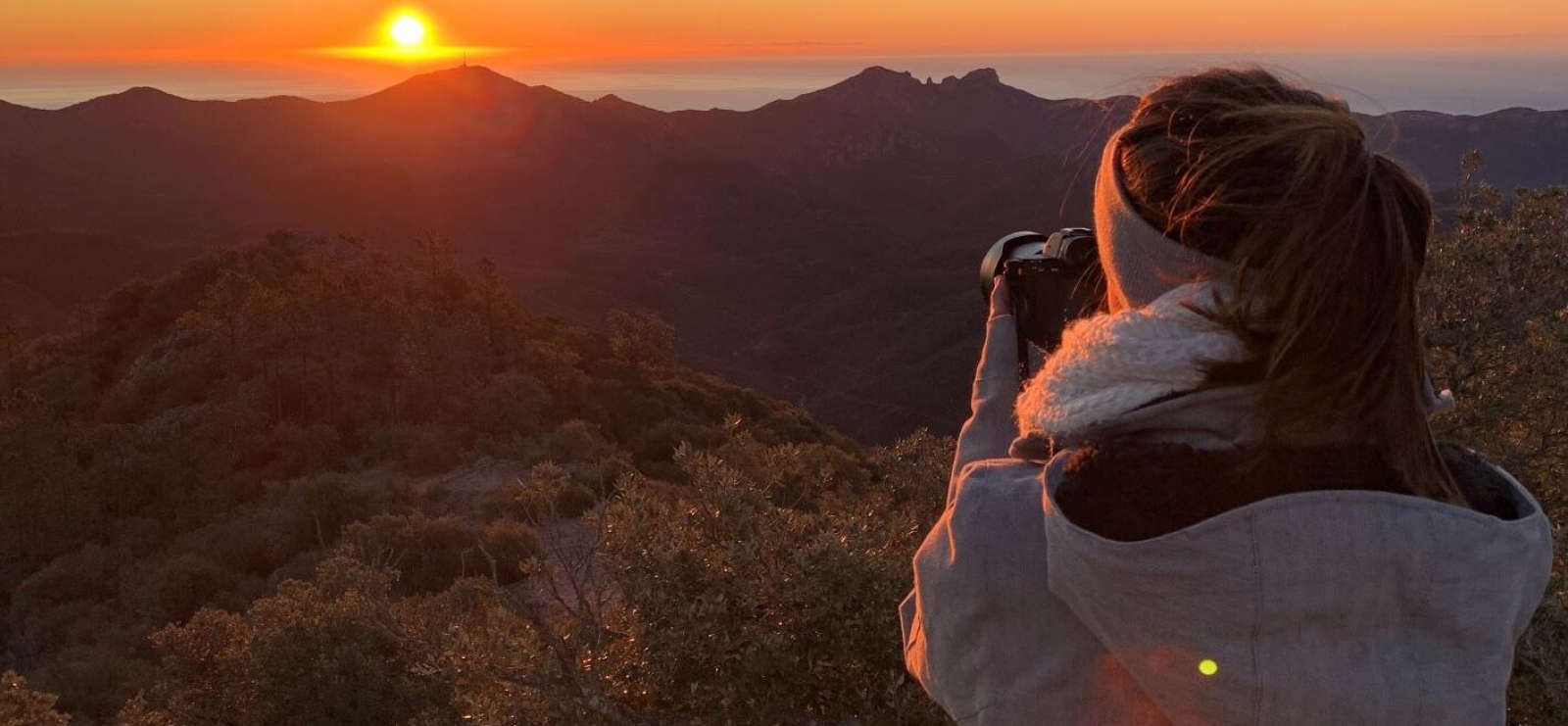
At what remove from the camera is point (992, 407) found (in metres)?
1.32

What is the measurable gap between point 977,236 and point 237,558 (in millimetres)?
92454

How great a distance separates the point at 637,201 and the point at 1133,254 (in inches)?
4570

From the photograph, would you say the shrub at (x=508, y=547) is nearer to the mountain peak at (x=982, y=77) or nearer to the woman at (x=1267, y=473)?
the woman at (x=1267, y=473)

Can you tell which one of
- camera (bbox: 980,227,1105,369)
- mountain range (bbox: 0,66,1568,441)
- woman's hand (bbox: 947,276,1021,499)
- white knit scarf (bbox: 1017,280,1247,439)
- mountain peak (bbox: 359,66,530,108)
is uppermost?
white knit scarf (bbox: 1017,280,1247,439)

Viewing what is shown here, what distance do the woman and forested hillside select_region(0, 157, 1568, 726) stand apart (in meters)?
2.69

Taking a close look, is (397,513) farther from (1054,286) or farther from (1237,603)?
(1237,603)

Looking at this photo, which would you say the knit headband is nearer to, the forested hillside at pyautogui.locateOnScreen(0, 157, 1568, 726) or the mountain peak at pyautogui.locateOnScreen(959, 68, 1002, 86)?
the forested hillside at pyautogui.locateOnScreen(0, 157, 1568, 726)

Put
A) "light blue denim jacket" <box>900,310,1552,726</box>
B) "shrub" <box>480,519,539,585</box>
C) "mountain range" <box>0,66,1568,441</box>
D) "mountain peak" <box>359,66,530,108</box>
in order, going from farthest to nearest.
Result: "mountain peak" <box>359,66,530,108</box>, "mountain range" <box>0,66,1568,441</box>, "shrub" <box>480,519,539,585</box>, "light blue denim jacket" <box>900,310,1552,726</box>

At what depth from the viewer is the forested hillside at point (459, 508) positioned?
376 centimetres

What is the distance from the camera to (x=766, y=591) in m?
3.72

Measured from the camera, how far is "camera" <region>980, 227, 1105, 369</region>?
1418 mm

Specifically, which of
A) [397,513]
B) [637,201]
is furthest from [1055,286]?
[637,201]

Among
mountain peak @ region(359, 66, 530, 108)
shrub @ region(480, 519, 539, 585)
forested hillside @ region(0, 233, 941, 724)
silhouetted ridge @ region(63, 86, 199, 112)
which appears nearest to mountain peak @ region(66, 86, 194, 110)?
silhouetted ridge @ region(63, 86, 199, 112)

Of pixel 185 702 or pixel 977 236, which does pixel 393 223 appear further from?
pixel 185 702
